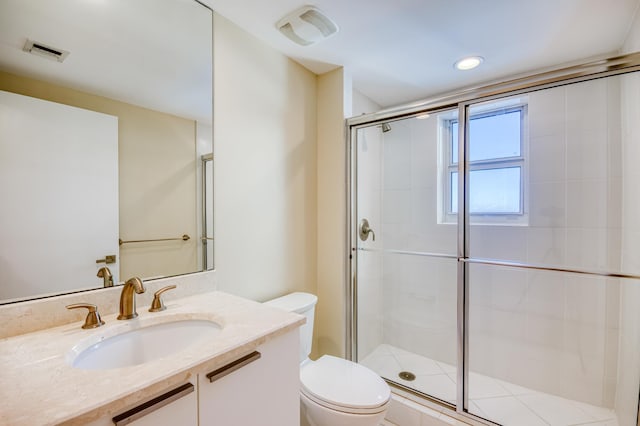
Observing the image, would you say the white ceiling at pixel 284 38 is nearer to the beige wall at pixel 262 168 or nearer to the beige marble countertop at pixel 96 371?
the beige wall at pixel 262 168

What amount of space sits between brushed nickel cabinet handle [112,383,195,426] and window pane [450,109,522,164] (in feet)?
6.61

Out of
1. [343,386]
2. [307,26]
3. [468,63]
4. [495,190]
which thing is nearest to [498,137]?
[495,190]

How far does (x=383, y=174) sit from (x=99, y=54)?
6.11 feet

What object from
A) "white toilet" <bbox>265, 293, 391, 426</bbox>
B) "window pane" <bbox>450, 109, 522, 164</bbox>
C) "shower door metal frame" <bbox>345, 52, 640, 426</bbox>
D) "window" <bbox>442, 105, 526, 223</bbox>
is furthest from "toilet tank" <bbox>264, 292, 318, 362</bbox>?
"window pane" <bbox>450, 109, 522, 164</bbox>

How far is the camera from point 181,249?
50.3 inches

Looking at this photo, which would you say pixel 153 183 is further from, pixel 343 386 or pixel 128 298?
pixel 343 386

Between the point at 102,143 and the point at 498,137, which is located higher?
the point at 498,137

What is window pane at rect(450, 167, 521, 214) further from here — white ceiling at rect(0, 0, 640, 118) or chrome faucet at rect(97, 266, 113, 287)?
chrome faucet at rect(97, 266, 113, 287)

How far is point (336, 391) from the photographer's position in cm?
129

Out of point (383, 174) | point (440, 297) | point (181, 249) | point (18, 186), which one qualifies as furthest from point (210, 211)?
point (440, 297)

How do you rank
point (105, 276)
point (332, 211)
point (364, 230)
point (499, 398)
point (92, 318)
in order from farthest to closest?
point (364, 230)
point (332, 211)
point (499, 398)
point (105, 276)
point (92, 318)

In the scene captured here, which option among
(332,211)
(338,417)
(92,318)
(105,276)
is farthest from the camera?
(332,211)

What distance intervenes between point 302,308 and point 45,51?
1.50 meters

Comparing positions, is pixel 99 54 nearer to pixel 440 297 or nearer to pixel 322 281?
pixel 322 281
